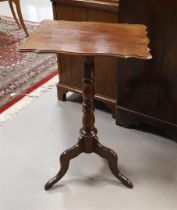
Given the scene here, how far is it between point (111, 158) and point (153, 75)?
527mm

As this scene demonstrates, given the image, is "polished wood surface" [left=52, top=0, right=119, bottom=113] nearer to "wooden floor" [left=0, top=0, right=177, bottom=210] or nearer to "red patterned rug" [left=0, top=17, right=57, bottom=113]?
"wooden floor" [left=0, top=0, right=177, bottom=210]

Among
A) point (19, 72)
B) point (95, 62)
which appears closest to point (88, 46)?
point (95, 62)

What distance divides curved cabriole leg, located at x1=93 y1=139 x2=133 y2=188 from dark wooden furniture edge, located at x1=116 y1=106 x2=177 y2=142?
0.43 metres

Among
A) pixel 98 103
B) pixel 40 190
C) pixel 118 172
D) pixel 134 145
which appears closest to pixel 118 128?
pixel 134 145

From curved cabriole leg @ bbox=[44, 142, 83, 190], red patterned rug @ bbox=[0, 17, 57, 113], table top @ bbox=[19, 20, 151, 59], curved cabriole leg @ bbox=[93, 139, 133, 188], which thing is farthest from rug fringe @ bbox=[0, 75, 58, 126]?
table top @ bbox=[19, 20, 151, 59]

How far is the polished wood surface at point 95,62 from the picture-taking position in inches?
69.6

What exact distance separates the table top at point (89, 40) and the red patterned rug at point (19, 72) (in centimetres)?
104

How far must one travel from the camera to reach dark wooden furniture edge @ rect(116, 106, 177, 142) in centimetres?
180

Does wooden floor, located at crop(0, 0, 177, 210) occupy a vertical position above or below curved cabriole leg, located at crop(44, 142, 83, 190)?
below

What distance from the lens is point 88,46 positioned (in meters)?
1.18

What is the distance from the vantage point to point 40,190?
5.03 feet

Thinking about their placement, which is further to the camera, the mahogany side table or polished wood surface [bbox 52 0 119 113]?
polished wood surface [bbox 52 0 119 113]

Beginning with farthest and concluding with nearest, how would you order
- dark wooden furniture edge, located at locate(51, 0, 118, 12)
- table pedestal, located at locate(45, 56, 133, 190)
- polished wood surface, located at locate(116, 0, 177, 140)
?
dark wooden furniture edge, located at locate(51, 0, 118, 12)
polished wood surface, located at locate(116, 0, 177, 140)
table pedestal, located at locate(45, 56, 133, 190)

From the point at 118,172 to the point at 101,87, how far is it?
658mm
